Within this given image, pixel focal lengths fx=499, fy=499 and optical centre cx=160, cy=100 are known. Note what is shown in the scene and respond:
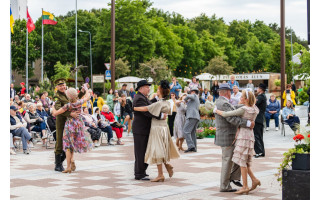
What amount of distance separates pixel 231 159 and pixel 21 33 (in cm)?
5809

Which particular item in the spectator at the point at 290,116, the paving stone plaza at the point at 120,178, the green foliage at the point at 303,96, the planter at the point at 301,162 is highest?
the green foliage at the point at 303,96

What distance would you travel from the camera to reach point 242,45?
9306 cm

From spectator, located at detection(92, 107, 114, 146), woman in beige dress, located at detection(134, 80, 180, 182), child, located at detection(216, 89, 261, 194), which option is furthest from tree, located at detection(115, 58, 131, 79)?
child, located at detection(216, 89, 261, 194)

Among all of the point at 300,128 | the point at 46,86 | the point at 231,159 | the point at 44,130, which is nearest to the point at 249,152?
the point at 231,159

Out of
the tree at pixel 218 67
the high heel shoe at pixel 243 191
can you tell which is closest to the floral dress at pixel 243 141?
the high heel shoe at pixel 243 191

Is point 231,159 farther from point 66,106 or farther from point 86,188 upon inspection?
point 66,106

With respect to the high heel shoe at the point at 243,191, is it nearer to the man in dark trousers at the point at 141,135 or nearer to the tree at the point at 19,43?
the man in dark trousers at the point at 141,135

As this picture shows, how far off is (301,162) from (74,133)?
594 centimetres

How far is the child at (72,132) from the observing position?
1073cm

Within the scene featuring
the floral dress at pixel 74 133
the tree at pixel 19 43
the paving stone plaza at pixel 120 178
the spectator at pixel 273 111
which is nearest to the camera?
the paving stone plaza at pixel 120 178

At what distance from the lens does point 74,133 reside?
10.8 metres

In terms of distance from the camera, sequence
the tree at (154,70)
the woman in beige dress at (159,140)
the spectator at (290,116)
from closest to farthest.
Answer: the woman in beige dress at (159,140) < the spectator at (290,116) < the tree at (154,70)

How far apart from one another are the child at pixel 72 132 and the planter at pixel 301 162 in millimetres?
5783

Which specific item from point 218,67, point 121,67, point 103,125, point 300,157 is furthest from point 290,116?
point 218,67
